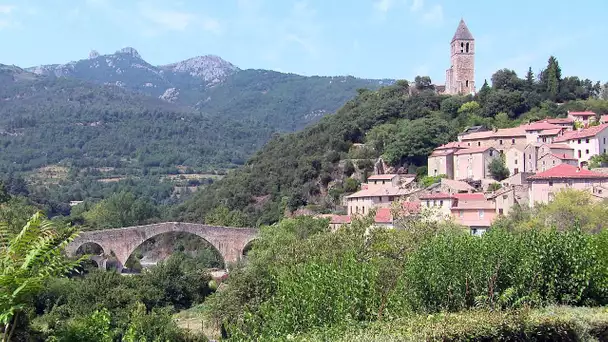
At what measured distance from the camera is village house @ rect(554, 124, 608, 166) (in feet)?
166

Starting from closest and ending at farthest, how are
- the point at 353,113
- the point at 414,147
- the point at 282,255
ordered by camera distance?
the point at 282,255
the point at 414,147
the point at 353,113

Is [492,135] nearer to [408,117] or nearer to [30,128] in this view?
[408,117]

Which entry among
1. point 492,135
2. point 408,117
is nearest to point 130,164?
point 408,117

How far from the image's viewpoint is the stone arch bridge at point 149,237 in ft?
187

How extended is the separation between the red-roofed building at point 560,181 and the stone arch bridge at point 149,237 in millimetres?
24293

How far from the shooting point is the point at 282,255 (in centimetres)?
3044

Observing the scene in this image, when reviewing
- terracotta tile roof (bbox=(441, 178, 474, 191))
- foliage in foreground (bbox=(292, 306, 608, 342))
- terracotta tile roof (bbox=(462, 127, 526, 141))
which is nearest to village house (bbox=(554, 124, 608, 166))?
terracotta tile roof (bbox=(462, 127, 526, 141))

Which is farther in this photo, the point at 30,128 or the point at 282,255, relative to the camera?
the point at 30,128

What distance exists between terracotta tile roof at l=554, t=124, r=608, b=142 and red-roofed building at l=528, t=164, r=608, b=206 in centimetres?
652

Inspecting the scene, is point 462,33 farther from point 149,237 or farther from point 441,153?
point 149,237

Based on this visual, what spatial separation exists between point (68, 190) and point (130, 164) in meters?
40.0

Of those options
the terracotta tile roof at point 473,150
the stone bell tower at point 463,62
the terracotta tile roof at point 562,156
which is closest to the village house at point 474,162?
the terracotta tile roof at point 473,150

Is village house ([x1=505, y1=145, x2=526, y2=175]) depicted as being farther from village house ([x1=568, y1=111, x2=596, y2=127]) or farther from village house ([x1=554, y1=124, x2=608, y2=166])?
village house ([x1=568, y1=111, x2=596, y2=127])

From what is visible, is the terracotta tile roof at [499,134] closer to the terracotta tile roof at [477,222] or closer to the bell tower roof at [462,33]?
the terracotta tile roof at [477,222]
